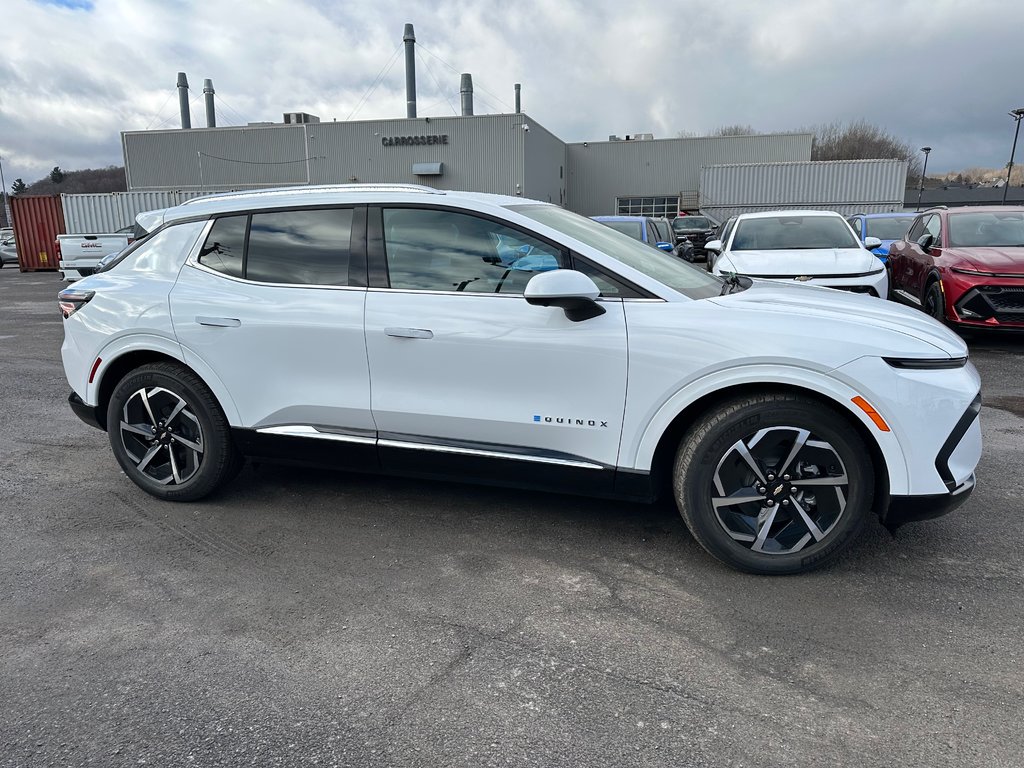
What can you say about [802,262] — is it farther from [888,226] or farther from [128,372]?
[888,226]

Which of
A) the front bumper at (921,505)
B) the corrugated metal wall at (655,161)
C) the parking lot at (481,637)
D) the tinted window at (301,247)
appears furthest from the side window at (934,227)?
the corrugated metal wall at (655,161)

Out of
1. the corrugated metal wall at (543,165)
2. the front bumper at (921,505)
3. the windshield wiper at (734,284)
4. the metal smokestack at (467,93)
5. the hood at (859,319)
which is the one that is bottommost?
the front bumper at (921,505)

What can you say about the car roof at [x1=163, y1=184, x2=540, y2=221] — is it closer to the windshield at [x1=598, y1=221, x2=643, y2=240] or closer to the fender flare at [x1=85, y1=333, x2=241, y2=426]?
the fender flare at [x1=85, y1=333, x2=241, y2=426]

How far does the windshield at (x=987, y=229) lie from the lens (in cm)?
838

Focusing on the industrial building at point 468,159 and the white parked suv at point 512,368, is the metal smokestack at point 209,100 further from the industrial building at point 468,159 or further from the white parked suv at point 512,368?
the white parked suv at point 512,368

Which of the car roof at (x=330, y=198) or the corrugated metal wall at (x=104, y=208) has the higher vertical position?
the corrugated metal wall at (x=104, y=208)

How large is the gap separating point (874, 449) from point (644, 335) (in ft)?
3.52

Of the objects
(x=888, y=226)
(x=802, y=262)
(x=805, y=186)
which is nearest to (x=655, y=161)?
(x=805, y=186)

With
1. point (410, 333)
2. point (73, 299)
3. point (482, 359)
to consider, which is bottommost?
point (482, 359)

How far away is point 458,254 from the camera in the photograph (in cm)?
345

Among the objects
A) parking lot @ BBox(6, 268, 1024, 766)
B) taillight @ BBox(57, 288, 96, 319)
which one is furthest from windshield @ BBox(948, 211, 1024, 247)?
taillight @ BBox(57, 288, 96, 319)

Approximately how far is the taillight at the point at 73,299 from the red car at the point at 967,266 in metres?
8.22

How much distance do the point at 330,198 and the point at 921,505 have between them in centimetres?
313

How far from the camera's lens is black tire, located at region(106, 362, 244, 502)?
390cm
